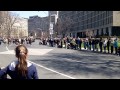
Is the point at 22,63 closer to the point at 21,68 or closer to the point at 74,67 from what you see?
the point at 21,68

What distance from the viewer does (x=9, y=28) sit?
126m

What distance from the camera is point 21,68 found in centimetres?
324

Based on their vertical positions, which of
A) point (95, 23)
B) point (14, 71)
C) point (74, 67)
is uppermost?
point (95, 23)

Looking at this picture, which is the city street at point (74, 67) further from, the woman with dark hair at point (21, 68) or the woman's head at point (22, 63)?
the woman's head at point (22, 63)

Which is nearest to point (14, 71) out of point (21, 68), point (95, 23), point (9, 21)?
point (21, 68)

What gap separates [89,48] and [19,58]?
34.5m

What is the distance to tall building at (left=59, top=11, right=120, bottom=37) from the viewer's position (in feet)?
257

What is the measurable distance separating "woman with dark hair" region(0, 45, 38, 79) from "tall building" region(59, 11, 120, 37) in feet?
188

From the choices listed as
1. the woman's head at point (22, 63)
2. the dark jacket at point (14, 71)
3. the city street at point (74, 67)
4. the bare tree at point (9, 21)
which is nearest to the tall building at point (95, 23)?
the bare tree at point (9, 21)

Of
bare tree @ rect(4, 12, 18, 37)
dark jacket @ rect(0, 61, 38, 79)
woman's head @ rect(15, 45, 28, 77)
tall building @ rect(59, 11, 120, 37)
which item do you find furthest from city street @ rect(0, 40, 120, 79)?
bare tree @ rect(4, 12, 18, 37)

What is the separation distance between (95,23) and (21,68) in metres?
90.9

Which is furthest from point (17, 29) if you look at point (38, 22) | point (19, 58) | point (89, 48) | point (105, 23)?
point (19, 58)

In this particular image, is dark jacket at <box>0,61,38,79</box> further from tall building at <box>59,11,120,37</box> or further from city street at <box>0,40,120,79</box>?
tall building at <box>59,11,120,37</box>
